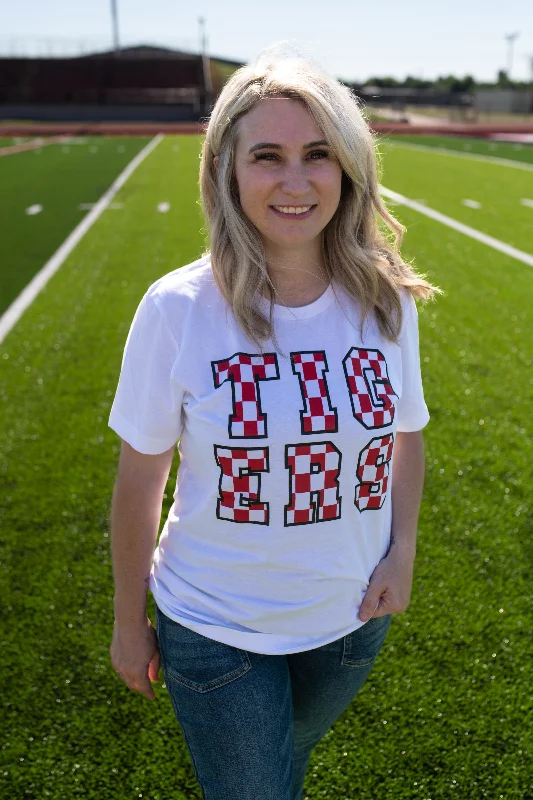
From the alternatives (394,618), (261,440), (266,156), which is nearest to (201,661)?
(261,440)

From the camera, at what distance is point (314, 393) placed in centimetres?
176

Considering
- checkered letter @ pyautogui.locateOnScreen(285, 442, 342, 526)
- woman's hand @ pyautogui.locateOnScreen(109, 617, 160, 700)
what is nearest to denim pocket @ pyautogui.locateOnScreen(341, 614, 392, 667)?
checkered letter @ pyautogui.locateOnScreen(285, 442, 342, 526)

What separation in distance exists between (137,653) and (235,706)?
0.33 meters

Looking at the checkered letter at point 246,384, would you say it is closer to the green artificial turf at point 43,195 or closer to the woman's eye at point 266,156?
the woman's eye at point 266,156

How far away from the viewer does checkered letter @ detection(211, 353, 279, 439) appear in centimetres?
171

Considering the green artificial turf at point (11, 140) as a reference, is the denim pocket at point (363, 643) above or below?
above

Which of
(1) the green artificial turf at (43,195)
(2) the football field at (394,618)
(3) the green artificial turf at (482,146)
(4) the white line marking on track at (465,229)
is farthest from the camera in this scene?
(3) the green artificial turf at (482,146)

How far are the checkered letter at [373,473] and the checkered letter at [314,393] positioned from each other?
A: 127 mm

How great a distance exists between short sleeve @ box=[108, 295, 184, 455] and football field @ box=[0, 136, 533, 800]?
1.48 metres

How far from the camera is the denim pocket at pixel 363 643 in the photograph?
192 centimetres

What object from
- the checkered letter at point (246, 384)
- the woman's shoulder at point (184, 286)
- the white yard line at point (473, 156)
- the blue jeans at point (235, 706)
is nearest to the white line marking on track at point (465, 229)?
the white yard line at point (473, 156)

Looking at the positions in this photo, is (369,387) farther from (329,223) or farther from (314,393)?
(329,223)

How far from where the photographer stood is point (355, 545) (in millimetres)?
1864

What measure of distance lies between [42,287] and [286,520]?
835 centimetres
